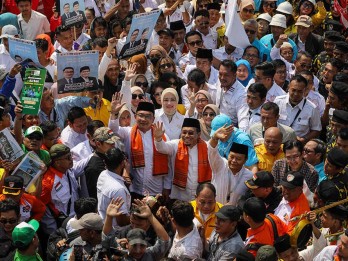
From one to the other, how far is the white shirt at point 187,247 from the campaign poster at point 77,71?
321cm

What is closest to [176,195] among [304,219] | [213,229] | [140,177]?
[140,177]

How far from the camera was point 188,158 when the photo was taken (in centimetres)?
1161

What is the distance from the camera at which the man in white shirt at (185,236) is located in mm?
9930

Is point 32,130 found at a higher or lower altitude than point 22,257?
higher

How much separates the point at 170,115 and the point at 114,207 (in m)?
2.52

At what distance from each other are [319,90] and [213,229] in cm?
462

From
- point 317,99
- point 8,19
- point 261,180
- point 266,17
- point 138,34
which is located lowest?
point 266,17

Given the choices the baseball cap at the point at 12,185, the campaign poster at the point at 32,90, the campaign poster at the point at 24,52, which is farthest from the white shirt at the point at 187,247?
the campaign poster at the point at 24,52

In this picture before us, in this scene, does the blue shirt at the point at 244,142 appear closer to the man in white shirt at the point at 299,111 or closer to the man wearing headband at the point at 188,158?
the man wearing headband at the point at 188,158

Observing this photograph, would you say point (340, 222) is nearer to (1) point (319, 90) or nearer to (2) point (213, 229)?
(2) point (213, 229)

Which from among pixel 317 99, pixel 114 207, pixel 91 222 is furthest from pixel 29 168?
pixel 317 99

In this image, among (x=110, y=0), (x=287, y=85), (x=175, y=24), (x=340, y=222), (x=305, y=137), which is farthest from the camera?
(x=110, y=0)

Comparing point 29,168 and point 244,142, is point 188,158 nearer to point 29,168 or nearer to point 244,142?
point 244,142

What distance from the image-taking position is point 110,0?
1734 centimetres
